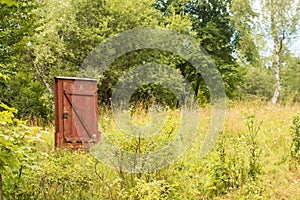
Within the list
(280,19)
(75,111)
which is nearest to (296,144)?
(75,111)

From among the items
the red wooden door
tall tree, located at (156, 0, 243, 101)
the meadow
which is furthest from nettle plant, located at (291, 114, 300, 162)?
tall tree, located at (156, 0, 243, 101)

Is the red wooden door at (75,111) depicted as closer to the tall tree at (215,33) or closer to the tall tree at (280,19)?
the tall tree at (215,33)

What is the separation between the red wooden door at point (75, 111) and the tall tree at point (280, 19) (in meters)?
13.4

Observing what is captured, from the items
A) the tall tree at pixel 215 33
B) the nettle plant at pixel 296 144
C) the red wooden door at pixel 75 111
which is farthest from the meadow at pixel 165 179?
the tall tree at pixel 215 33

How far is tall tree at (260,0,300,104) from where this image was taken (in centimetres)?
1838

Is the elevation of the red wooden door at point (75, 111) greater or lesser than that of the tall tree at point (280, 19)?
lesser

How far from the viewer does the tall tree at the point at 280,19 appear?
18.4 m

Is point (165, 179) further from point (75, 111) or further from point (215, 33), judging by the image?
point (215, 33)

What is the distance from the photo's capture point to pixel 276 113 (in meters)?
7.42

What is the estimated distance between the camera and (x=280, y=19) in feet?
61.3

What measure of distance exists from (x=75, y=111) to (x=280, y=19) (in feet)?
50.7

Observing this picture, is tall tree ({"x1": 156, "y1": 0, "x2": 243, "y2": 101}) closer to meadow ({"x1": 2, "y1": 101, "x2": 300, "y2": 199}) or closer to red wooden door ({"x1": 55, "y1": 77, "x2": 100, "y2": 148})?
red wooden door ({"x1": 55, "y1": 77, "x2": 100, "y2": 148})

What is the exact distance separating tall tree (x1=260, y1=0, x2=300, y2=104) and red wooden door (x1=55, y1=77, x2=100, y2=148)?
1342cm

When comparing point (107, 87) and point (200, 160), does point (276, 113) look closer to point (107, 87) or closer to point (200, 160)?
point (200, 160)
